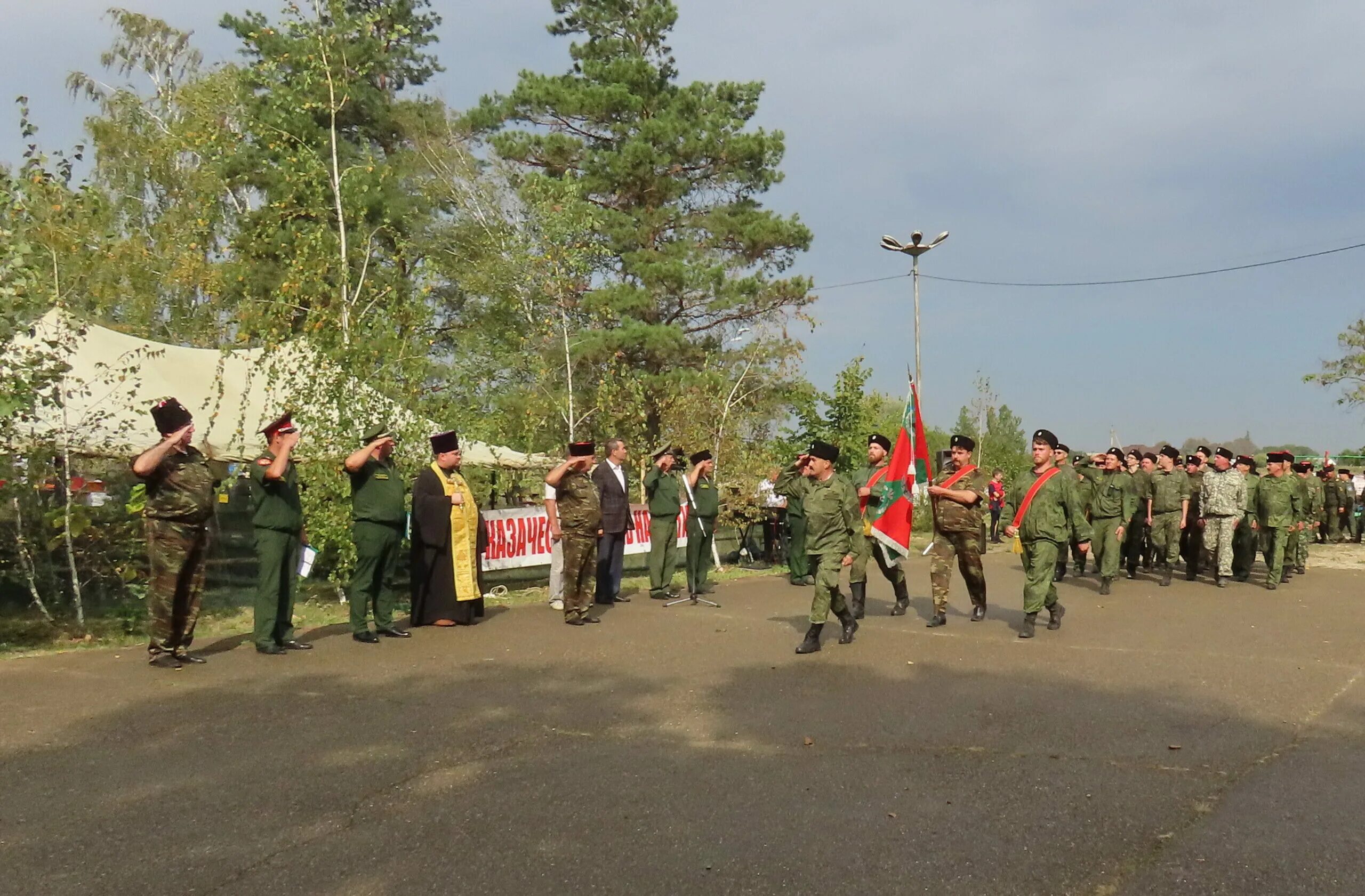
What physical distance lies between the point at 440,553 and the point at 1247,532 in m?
11.2

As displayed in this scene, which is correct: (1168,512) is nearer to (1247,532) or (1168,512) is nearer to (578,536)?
(1247,532)

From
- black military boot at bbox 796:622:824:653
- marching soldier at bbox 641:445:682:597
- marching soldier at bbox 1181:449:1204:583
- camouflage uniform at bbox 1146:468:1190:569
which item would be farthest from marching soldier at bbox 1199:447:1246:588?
black military boot at bbox 796:622:824:653

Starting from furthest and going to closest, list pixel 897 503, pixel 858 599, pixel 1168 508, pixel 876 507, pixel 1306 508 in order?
pixel 1168 508 < pixel 1306 508 < pixel 876 507 < pixel 897 503 < pixel 858 599

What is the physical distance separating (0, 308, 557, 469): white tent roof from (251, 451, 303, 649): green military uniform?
2.24 meters

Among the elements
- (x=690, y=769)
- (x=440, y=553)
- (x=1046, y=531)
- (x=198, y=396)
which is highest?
(x=198, y=396)

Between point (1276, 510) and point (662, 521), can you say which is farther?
point (1276, 510)

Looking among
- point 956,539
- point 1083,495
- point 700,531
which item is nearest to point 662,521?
point 700,531

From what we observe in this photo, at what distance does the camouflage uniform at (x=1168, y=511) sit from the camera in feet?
51.6

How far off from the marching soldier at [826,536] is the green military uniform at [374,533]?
11.7 feet

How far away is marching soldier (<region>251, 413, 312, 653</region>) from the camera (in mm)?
9016

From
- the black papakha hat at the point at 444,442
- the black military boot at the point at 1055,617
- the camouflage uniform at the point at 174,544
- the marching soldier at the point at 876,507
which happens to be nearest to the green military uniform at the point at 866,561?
the marching soldier at the point at 876,507

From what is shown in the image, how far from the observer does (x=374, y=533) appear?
32.4ft

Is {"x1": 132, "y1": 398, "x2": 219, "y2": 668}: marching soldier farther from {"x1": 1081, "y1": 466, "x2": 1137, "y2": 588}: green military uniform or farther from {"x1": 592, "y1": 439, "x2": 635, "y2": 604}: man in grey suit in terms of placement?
{"x1": 1081, "y1": 466, "x2": 1137, "y2": 588}: green military uniform

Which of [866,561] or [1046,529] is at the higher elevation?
[1046,529]
